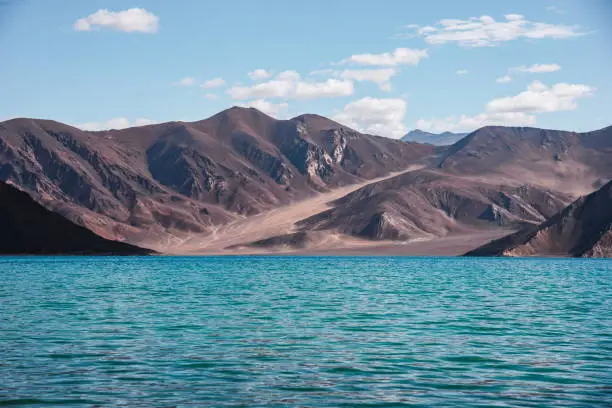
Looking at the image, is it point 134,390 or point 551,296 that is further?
point 551,296

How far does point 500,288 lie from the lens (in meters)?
78.1

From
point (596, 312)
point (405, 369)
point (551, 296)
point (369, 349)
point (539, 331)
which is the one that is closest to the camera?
point (405, 369)

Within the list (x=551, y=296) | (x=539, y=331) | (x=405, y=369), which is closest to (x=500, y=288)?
(x=551, y=296)

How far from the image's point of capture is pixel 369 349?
33719 mm

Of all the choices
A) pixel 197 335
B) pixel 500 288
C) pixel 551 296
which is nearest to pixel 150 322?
pixel 197 335

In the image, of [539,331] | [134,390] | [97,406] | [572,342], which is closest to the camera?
[97,406]

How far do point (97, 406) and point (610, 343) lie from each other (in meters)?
22.2

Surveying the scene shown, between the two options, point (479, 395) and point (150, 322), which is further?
point (150, 322)

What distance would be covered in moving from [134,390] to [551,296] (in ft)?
155

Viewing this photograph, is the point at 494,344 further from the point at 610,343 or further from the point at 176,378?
the point at 176,378

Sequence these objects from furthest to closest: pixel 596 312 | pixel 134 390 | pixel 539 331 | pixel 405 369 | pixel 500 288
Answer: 1. pixel 500 288
2. pixel 596 312
3. pixel 539 331
4. pixel 405 369
5. pixel 134 390

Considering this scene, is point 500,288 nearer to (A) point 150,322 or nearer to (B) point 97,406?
(A) point 150,322

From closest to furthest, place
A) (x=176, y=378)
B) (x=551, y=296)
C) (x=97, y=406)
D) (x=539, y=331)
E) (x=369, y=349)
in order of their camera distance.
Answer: (x=97, y=406)
(x=176, y=378)
(x=369, y=349)
(x=539, y=331)
(x=551, y=296)

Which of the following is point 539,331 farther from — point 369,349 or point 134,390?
point 134,390
